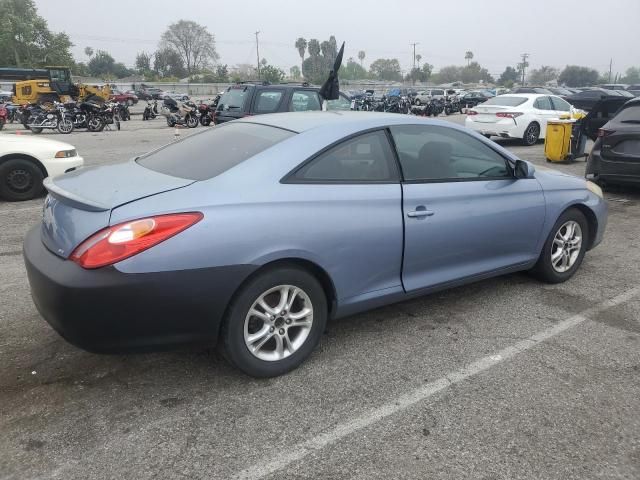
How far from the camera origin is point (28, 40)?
3196 inches

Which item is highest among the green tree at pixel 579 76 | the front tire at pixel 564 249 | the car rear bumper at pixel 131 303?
the green tree at pixel 579 76

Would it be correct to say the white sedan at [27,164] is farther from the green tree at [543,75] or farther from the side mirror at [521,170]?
the green tree at [543,75]

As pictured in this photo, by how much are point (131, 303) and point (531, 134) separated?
14.5m

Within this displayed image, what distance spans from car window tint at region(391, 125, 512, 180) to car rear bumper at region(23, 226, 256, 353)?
144cm

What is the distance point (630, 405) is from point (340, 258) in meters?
1.73

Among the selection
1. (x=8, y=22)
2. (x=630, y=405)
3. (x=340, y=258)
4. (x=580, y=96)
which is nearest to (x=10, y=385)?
(x=340, y=258)

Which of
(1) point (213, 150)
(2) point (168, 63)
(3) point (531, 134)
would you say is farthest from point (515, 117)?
(2) point (168, 63)

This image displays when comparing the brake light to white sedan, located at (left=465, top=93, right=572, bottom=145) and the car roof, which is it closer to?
white sedan, located at (left=465, top=93, right=572, bottom=145)

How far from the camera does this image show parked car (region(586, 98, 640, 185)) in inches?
293

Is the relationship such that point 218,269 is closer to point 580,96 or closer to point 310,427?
point 310,427

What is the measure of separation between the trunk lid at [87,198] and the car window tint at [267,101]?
25.6 ft

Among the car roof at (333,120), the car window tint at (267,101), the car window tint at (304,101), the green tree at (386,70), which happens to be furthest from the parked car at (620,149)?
the green tree at (386,70)

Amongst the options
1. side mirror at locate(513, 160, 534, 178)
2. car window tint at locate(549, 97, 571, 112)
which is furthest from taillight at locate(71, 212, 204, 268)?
car window tint at locate(549, 97, 571, 112)

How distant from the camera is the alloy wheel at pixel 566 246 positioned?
4.50m
